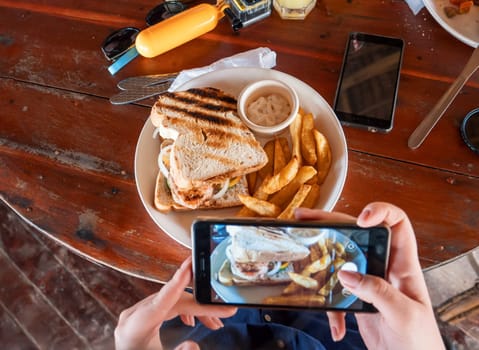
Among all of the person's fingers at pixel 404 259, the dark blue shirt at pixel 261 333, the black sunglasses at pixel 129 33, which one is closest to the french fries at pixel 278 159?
the person's fingers at pixel 404 259

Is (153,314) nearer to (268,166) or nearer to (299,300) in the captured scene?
(299,300)

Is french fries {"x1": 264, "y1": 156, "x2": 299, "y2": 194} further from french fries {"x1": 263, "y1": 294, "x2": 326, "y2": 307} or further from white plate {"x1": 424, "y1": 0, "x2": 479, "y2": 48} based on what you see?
white plate {"x1": 424, "y1": 0, "x2": 479, "y2": 48}

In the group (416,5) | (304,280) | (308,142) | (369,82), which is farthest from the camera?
(416,5)

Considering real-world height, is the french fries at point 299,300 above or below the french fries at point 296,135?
below

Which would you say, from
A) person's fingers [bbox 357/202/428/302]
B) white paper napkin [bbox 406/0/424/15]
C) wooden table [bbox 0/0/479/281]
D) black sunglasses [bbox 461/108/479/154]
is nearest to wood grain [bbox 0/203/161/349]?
wooden table [bbox 0/0/479/281]

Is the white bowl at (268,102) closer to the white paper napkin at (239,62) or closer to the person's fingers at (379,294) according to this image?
the white paper napkin at (239,62)

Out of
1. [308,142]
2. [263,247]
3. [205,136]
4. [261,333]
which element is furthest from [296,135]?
[261,333]

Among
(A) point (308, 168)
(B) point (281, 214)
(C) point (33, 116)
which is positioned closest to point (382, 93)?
(A) point (308, 168)
